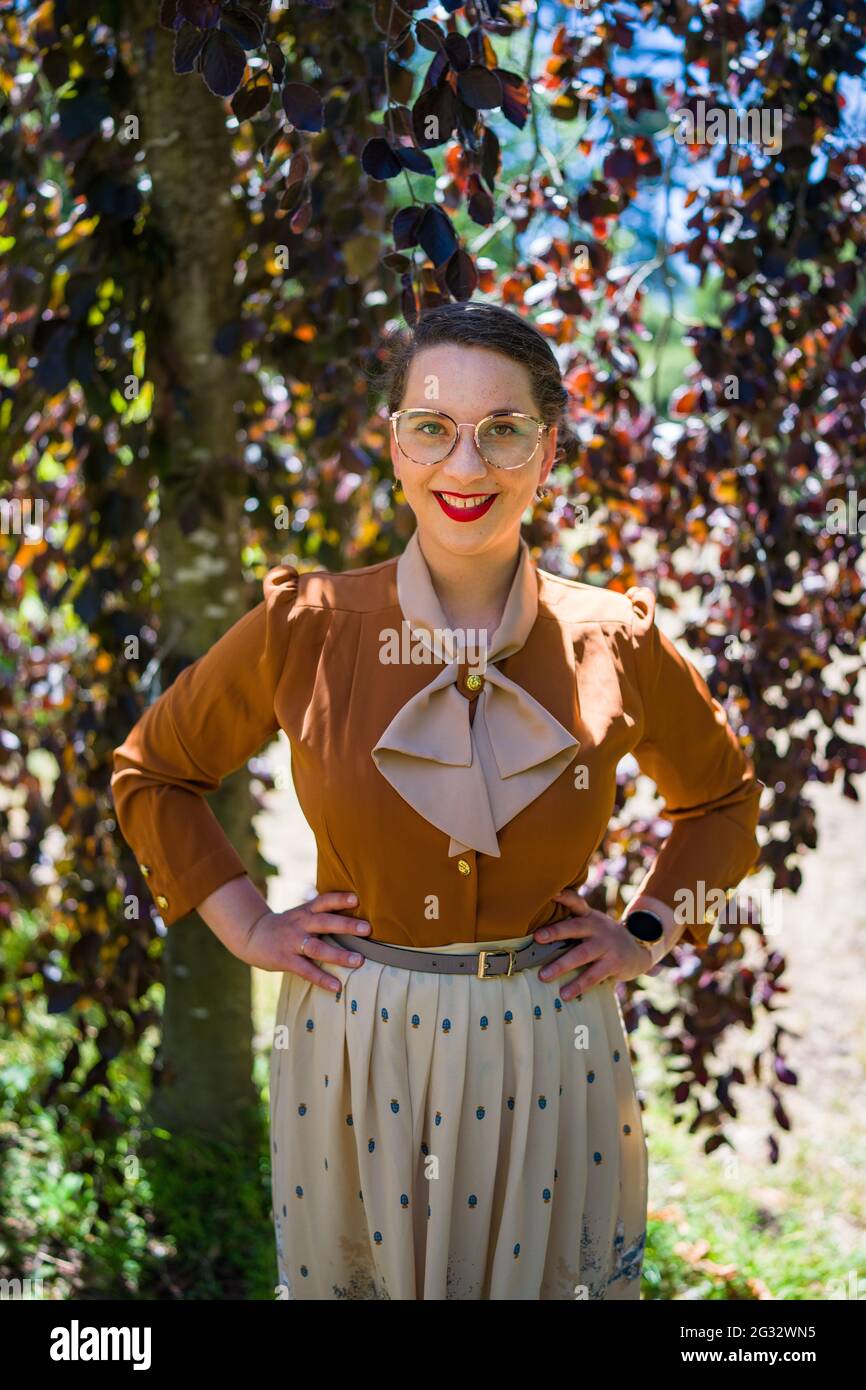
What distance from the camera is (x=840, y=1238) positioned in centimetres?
305

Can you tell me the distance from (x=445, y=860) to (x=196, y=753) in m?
0.38

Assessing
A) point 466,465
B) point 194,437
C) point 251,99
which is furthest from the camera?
point 194,437

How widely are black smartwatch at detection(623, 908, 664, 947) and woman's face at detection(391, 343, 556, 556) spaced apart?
1.90 feet

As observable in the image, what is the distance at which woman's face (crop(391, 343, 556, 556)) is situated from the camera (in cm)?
153

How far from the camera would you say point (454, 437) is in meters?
1.53

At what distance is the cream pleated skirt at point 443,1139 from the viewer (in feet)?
5.07

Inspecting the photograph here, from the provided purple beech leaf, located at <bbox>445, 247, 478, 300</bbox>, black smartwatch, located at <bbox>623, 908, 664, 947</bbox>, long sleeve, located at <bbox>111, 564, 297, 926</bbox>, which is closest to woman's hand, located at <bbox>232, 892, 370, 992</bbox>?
long sleeve, located at <bbox>111, 564, 297, 926</bbox>

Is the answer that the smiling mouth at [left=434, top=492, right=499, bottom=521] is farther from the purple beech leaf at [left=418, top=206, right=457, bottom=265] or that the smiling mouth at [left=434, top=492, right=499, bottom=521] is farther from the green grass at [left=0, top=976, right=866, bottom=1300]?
the green grass at [left=0, top=976, right=866, bottom=1300]

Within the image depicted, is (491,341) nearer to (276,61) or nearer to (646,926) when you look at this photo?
(276,61)

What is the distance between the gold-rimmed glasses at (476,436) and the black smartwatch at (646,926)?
0.66m

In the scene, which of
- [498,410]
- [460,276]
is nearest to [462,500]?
[498,410]
